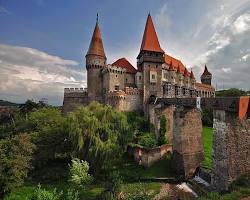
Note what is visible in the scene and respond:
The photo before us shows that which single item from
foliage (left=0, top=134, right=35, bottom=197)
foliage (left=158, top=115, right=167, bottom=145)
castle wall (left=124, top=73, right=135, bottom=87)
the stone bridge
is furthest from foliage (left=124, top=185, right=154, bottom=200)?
castle wall (left=124, top=73, right=135, bottom=87)

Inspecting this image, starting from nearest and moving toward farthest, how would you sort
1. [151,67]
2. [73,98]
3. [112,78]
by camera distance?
[112,78] → [151,67] → [73,98]

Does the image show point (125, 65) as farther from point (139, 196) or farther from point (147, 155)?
point (139, 196)

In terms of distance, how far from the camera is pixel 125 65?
3691 centimetres

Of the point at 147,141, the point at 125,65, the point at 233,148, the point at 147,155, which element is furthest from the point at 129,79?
the point at 233,148

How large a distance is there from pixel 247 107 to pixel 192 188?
28.9ft

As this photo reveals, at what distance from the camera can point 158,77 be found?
113 ft

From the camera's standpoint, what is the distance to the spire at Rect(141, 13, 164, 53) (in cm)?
3490

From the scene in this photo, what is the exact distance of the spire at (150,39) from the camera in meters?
34.9

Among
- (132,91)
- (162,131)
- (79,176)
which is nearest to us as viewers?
(79,176)

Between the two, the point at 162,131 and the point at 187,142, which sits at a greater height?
the point at 162,131

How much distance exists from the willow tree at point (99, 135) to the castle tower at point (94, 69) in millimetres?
11410

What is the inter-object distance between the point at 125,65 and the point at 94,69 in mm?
5398

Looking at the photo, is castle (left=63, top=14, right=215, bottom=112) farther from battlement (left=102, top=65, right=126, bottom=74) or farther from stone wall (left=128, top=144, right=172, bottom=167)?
stone wall (left=128, top=144, right=172, bottom=167)

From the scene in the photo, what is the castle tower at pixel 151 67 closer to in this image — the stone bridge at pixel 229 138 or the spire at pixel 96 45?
the spire at pixel 96 45
